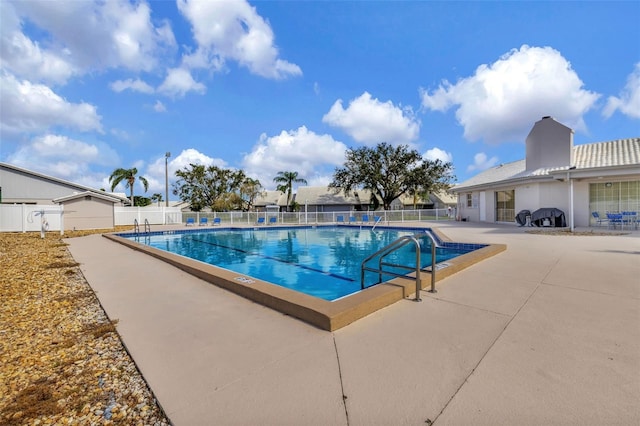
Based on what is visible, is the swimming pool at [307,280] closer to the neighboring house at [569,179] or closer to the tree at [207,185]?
the neighboring house at [569,179]

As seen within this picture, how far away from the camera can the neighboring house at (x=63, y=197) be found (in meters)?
17.4

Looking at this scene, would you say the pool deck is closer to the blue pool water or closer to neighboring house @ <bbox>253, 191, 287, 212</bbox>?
the blue pool water

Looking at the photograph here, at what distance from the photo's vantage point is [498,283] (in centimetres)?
434

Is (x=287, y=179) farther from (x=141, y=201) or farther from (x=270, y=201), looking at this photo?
(x=141, y=201)

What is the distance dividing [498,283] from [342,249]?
6.83 metres

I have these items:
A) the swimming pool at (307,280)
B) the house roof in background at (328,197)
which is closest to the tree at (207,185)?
the house roof in background at (328,197)

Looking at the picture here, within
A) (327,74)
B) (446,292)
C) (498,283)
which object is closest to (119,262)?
(446,292)

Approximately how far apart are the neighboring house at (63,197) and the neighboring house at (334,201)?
23.4 metres

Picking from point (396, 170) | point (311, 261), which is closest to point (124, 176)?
point (396, 170)

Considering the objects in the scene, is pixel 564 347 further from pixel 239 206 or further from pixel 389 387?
pixel 239 206

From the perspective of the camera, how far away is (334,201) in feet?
133

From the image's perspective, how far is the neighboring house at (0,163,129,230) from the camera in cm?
1736

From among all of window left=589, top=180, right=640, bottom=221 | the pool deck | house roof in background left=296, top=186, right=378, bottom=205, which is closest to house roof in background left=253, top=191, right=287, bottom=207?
house roof in background left=296, top=186, right=378, bottom=205

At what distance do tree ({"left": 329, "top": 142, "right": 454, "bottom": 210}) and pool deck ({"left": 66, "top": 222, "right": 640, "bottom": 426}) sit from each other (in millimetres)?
27607
